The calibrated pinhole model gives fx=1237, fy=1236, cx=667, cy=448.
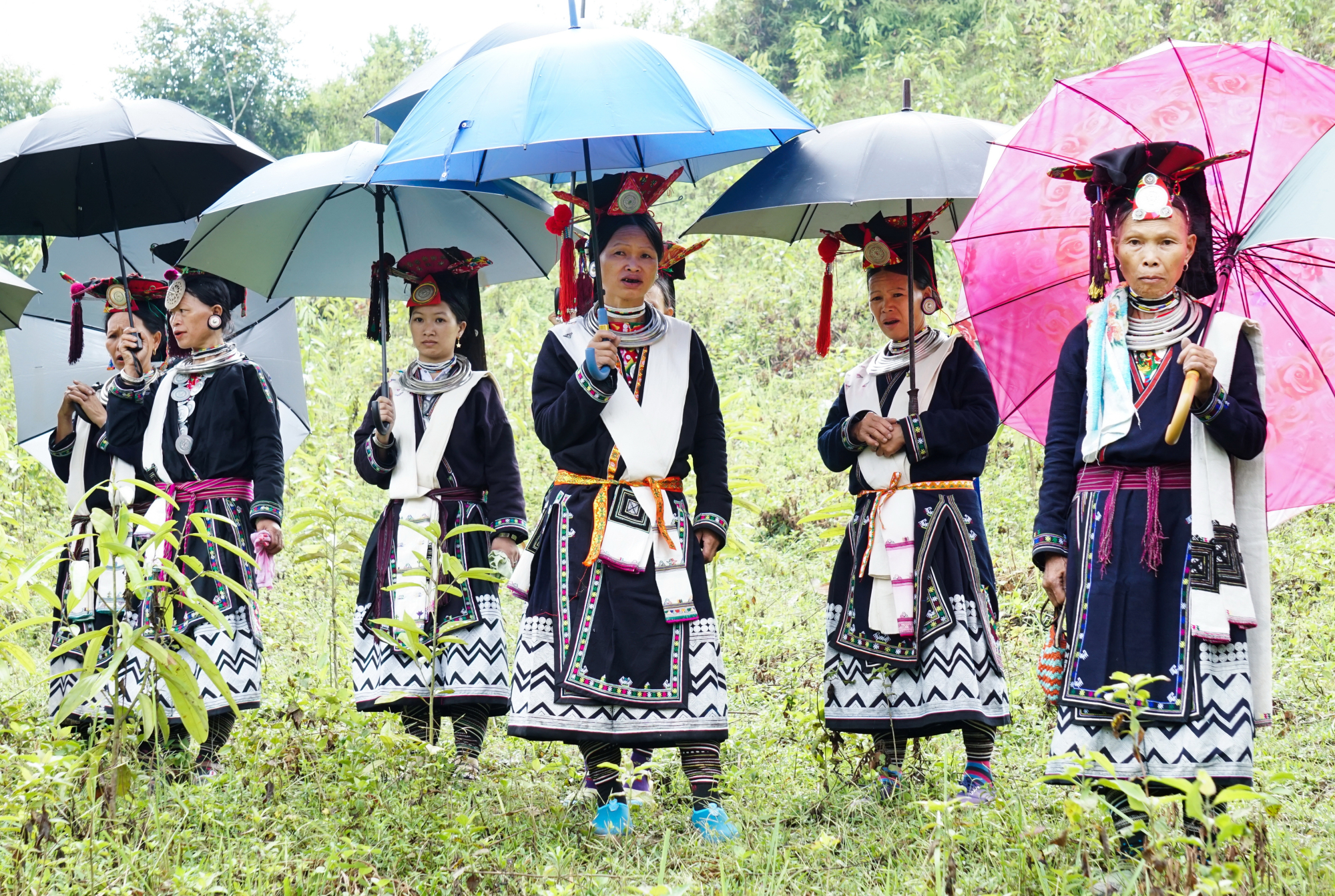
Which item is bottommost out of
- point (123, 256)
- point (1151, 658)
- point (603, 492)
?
point (1151, 658)

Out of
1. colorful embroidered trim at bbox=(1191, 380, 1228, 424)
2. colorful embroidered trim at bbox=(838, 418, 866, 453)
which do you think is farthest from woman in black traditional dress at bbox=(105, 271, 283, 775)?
colorful embroidered trim at bbox=(1191, 380, 1228, 424)

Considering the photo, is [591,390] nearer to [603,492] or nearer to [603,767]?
[603,492]

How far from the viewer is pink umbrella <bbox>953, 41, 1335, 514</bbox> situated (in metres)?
3.34

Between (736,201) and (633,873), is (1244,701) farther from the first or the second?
(736,201)

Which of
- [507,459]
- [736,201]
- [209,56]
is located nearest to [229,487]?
[507,459]

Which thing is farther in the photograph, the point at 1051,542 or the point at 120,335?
the point at 120,335

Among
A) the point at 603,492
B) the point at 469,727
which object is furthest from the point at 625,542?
the point at 469,727

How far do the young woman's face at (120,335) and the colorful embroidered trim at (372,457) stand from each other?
40.5 inches

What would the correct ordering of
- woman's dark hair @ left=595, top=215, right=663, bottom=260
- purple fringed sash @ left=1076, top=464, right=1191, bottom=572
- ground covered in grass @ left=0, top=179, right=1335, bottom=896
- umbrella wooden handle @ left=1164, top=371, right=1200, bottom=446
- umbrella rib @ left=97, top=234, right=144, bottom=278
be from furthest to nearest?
umbrella rib @ left=97, top=234, right=144, bottom=278 → woman's dark hair @ left=595, top=215, right=663, bottom=260 → purple fringed sash @ left=1076, top=464, right=1191, bottom=572 → ground covered in grass @ left=0, top=179, right=1335, bottom=896 → umbrella wooden handle @ left=1164, top=371, right=1200, bottom=446

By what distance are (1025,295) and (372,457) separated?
7.86 feet

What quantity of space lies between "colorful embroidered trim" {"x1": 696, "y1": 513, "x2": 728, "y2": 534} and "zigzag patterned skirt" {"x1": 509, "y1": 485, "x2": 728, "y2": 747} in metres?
0.11

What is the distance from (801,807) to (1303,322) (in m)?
2.11

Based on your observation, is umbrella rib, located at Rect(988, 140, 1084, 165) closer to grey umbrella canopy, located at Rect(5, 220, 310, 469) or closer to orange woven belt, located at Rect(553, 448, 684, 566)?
orange woven belt, located at Rect(553, 448, 684, 566)

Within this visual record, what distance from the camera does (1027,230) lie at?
3.77m
